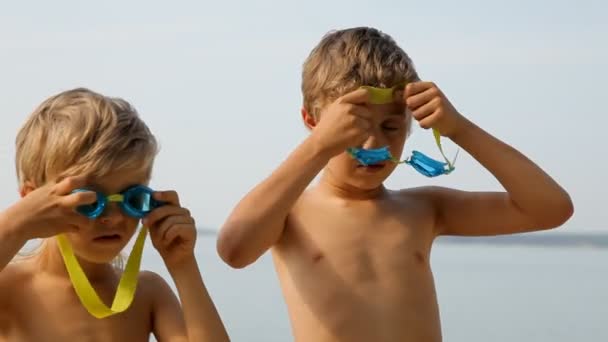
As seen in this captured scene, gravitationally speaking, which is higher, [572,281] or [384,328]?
[384,328]

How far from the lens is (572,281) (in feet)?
22.2

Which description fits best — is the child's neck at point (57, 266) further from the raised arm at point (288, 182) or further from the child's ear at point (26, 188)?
the raised arm at point (288, 182)

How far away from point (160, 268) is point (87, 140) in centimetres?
270

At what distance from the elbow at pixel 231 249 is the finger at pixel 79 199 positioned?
1.65ft

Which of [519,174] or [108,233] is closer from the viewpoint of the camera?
[108,233]

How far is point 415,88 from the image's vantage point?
249 cm

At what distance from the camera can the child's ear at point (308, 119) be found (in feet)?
8.67

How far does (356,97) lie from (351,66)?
0.17 metres

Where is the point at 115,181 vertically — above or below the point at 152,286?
above

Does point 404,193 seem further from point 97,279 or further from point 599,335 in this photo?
point 599,335

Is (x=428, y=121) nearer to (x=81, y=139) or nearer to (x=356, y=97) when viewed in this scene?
(x=356, y=97)

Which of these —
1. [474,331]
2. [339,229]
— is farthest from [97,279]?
[474,331]

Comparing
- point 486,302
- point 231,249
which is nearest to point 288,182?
point 231,249

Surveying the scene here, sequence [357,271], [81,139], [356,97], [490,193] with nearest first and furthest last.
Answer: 1. [81,139]
2. [356,97]
3. [357,271]
4. [490,193]
